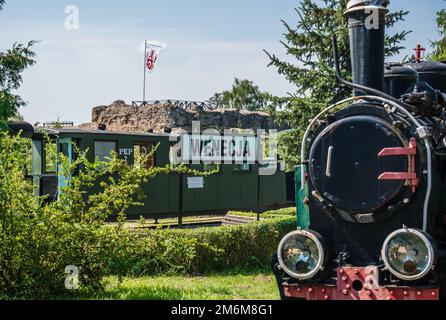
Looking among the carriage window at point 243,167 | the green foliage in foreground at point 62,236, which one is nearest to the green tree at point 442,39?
the carriage window at point 243,167

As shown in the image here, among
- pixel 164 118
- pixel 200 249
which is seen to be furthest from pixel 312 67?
pixel 164 118

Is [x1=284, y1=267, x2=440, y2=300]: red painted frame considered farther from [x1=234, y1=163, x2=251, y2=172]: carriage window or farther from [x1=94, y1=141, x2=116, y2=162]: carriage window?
[x1=234, y1=163, x2=251, y2=172]: carriage window

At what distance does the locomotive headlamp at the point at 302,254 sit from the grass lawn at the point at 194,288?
7.00 ft

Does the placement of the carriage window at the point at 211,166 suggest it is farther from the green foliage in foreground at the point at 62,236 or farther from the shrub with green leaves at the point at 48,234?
the shrub with green leaves at the point at 48,234

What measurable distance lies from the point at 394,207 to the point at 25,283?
3.80 metres

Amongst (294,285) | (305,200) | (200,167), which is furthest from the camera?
(200,167)

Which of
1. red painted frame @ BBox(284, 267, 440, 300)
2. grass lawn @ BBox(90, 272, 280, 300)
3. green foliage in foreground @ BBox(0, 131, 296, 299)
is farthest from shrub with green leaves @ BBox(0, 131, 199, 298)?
red painted frame @ BBox(284, 267, 440, 300)

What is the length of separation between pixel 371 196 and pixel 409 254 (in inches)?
21.5

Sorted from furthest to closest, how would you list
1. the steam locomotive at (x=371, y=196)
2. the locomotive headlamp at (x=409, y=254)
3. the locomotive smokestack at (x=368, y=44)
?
the locomotive smokestack at (x=368, y=44)
the steam locomotive at (x=371, y=196)
the locomotive headlamp at (x=409, y=254)

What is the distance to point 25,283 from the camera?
20.6 ft

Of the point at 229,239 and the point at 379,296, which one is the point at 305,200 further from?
the point at 229,239

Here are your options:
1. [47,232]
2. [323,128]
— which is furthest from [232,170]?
[323,128]

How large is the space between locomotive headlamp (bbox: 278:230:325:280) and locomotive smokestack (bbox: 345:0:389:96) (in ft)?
4.26

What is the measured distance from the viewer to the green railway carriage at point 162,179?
51.6 feet
